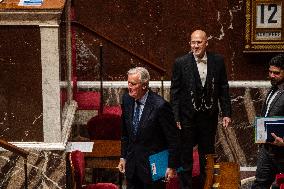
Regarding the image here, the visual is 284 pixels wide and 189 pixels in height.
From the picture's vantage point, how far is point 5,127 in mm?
7008

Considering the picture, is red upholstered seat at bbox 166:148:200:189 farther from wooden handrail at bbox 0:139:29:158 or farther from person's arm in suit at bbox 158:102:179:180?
wooden handrail at bbox 0:139:29:158

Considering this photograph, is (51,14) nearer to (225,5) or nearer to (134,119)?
(134,119)

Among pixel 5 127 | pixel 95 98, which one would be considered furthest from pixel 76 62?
pixel 5 127

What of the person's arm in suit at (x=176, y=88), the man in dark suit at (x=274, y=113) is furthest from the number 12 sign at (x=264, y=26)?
the man in dark suit at (x=274, y=113)

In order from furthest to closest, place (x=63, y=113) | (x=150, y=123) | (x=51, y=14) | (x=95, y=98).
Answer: (x=95, y=98) → (x=63, y=113) → (x=51, y=14) → (x=150, y=123)

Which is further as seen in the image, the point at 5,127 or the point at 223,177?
the point at 223,177

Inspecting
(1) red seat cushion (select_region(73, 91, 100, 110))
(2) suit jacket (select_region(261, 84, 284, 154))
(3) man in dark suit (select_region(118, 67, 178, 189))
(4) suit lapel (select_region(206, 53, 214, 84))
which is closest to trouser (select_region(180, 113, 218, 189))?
(4) suit lapel (select_region(206, 53, 214, 84))

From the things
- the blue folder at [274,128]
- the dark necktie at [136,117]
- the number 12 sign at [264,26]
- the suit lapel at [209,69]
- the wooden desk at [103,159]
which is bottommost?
the wooden desk at [103,159]

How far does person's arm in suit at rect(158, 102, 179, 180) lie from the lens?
6.27 meters

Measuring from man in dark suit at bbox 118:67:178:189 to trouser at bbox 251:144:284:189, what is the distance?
982mm

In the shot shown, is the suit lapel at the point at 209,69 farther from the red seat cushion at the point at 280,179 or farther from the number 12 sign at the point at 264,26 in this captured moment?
the number 12 sign at the point at 264,26

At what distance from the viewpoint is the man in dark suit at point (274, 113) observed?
6715 mm

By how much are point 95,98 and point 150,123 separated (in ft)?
9.03

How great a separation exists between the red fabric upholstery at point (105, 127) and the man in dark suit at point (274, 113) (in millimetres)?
1667
